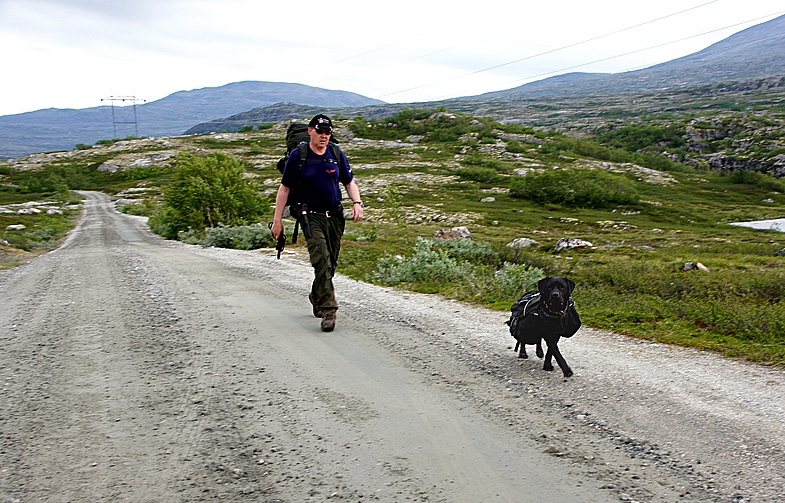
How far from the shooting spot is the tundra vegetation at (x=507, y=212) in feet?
32.2

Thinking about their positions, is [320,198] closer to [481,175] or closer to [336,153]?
[336,153]

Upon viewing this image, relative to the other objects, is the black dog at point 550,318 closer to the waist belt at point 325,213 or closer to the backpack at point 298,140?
the waist belt at point 325,213

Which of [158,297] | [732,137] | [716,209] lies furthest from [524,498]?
[732,137]

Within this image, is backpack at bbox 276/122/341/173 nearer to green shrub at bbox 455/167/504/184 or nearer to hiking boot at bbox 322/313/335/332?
hiking boot at bbox 322/313/335/332

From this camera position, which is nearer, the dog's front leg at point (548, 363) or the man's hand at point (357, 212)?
the dog's front leg at point (548, 363)

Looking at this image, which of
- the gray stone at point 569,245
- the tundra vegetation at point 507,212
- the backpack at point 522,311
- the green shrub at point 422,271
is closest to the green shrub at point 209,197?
the tundra vegetation at point 507,212

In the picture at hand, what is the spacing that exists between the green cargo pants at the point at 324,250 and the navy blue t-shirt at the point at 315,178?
16cm

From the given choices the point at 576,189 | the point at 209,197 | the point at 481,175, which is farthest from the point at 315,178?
the point at 481,175

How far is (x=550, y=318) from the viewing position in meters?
5.26

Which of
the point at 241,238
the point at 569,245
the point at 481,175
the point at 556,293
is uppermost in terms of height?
the point at 556,293

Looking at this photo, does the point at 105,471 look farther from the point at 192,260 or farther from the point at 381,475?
the point at 192,260

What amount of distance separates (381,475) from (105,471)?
65.8 inches

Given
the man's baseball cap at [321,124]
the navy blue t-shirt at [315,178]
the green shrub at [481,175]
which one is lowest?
the green shrub at [481,175]

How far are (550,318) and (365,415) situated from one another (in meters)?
1.91
